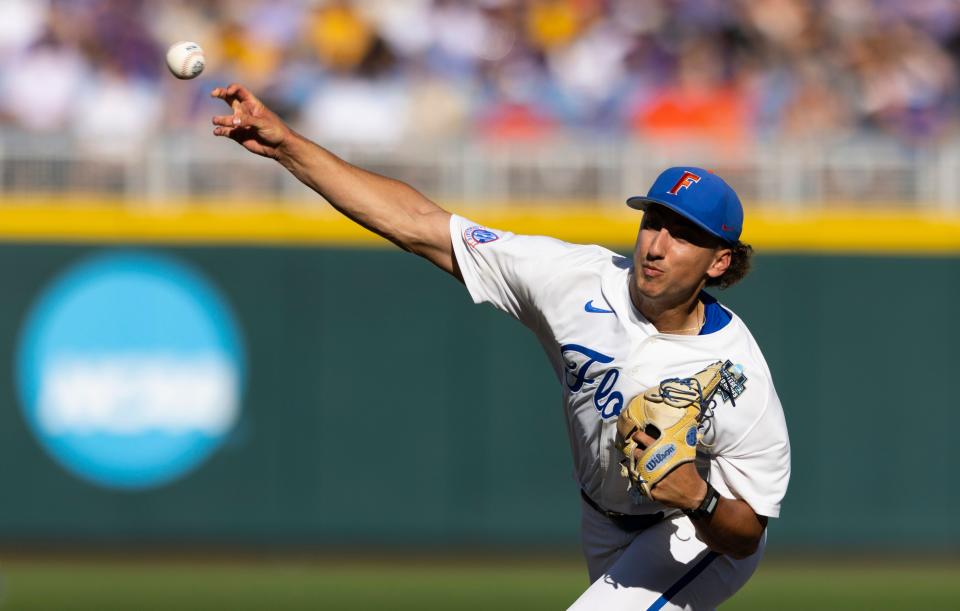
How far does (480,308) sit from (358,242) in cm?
113

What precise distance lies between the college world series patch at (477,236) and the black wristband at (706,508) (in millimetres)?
1210

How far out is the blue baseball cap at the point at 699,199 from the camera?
17.2 feet

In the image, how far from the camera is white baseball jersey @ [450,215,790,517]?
5293mm

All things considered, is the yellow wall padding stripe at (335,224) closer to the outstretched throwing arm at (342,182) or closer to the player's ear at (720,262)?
the outstretched throwing arm at (342,182)

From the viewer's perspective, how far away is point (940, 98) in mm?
13570

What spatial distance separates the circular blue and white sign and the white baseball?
7039 millimetres

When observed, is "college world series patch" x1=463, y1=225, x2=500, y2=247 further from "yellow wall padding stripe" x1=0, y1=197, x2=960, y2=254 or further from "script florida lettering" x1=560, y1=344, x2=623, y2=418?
"yellow wall padding stripe" x1=0, y1=197, x2=960, y2=254

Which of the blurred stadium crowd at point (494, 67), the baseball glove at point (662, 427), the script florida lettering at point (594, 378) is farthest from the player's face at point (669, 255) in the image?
the blurred stadium crowd at point (494, 67)

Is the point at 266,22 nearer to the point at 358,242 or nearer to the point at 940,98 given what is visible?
the point at 358,242

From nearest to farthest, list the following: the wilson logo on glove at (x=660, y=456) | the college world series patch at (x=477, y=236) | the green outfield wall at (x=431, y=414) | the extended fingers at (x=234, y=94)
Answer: the wilson logo on glove at (x=660, y=456)
the extended fingers at (x=234, y=94)
the college world series patch at (x=477, y=236)
the green outfield wall at (x=431, y=414)

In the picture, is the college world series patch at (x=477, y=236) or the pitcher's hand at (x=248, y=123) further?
the college world series patch at (x=477, y=236)

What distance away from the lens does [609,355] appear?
17.8 feet

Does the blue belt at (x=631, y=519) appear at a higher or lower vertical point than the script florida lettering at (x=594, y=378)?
lower

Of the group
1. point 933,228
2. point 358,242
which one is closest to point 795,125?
point 933,228
